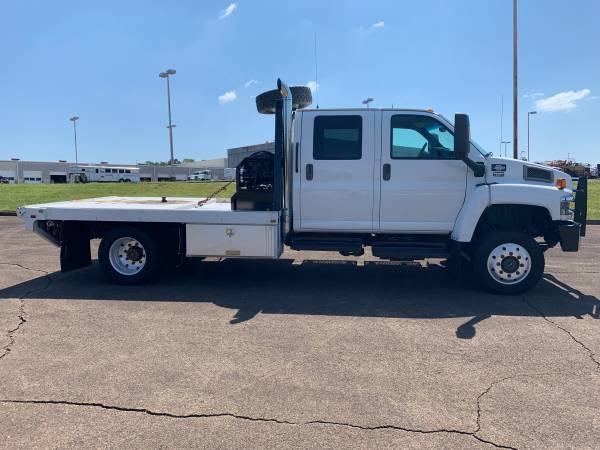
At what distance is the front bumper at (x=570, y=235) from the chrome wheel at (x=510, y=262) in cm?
48

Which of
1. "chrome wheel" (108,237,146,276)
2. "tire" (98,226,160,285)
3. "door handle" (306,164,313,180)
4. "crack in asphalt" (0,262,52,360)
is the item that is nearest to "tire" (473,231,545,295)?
"door handle" (306,164,313,180)

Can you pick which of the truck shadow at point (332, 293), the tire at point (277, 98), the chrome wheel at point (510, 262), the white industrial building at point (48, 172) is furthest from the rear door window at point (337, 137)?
the white industrial building at point (48, 172)

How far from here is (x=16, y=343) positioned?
4.46 meters

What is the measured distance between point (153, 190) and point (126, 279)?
2266cm

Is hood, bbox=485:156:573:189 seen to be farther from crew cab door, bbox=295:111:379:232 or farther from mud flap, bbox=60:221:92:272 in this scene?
mud flap, bbox=60:221:92:272

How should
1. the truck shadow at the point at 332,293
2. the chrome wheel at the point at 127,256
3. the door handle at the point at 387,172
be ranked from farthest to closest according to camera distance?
the chrome wheel at the point at 127,256 < the door handle at the point at 387,172 < the truck shadow at the point at 332,293

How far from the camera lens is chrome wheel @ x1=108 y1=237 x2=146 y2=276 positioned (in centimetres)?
675

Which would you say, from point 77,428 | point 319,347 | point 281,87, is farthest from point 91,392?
point 281,87

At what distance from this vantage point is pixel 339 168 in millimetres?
6469

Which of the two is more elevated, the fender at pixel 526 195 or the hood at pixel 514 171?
the hood at pixel 514 171

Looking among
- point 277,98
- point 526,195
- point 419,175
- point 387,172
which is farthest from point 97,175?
point 526,195

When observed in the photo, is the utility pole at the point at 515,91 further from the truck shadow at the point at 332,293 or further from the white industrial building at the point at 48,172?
the white industrial building at the point at 48,172

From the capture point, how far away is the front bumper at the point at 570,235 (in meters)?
6.06

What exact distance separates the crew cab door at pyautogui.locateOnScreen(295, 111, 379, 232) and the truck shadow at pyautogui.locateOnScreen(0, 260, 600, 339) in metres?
1.00
